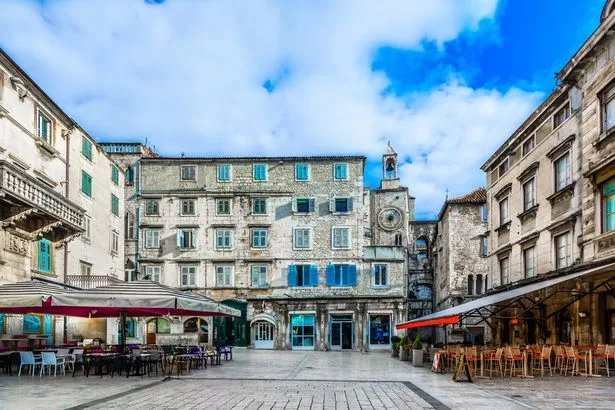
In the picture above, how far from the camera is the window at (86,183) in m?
32.6

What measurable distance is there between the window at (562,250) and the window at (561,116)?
14.3 ft

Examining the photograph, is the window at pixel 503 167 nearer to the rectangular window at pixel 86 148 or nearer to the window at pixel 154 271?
the rectangular window at pixel 86 148

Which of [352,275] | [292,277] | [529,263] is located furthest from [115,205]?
[529,263]

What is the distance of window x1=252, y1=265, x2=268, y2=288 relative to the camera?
44.7 metres

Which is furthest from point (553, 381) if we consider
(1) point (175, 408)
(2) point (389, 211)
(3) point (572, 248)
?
(2) point (389, 211)

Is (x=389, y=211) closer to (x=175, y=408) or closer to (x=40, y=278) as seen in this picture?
(x=40, y=278)

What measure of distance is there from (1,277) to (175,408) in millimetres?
13466

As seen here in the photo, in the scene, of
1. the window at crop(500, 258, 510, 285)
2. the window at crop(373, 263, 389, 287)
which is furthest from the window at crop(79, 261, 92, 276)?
the window at crop(500, 258, 510, 285)

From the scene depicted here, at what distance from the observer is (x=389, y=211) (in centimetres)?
6581

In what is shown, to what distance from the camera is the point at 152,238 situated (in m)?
45.6

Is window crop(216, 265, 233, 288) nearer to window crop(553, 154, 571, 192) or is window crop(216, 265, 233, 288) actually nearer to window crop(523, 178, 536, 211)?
window crop(523, 178, 536, 211)

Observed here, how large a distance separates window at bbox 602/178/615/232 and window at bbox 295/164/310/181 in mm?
27385

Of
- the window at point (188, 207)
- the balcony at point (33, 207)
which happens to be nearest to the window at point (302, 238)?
the window at point (188, 207)

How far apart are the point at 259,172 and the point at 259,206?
2.54 metres
